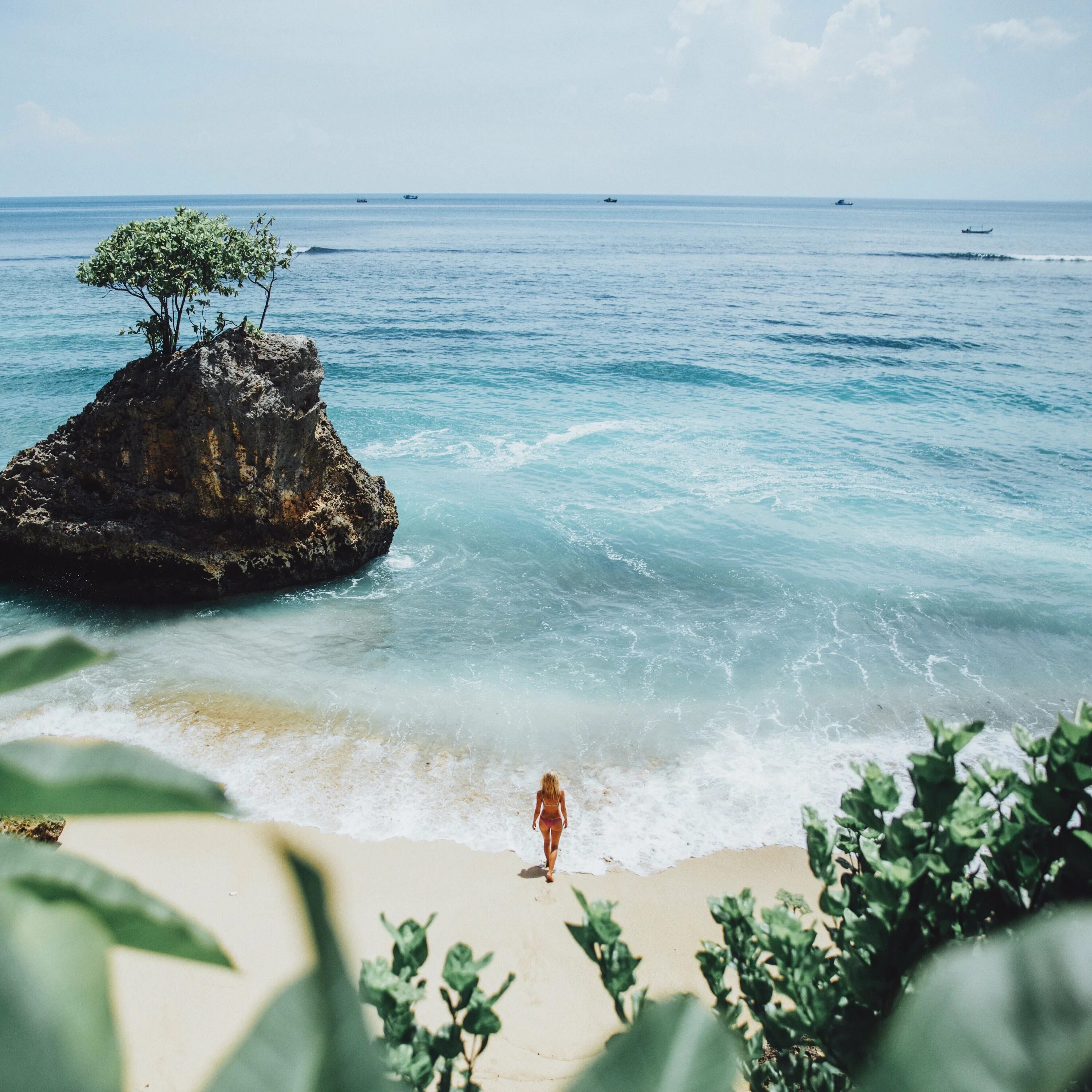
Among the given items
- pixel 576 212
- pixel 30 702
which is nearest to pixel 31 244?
pixel 30 702

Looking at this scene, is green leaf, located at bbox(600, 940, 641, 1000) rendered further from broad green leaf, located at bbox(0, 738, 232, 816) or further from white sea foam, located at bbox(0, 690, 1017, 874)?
white sea foam, located at bbox(0, 690, 1017, 874)

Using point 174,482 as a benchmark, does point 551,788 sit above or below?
below

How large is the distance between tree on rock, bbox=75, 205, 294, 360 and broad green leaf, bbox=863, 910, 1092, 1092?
14.3m

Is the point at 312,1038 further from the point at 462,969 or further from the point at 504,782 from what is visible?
the point at 504,782

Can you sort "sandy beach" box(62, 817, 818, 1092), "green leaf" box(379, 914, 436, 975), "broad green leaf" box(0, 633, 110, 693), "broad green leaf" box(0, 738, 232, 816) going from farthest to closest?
"sandy beach" box(62, 817, 818, 1092) < "green leaf" box(379, 914, 436, 975) < "broad green leaf" box(0, 633, 110, 693) < "broad green leaf" box(0, 738, 232, 816)

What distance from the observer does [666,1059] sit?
4.40ft

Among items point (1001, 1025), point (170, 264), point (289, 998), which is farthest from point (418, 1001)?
point (170, 264)

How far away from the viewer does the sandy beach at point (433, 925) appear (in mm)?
6418

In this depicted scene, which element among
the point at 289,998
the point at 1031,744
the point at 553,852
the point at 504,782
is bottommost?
the point at 504,782

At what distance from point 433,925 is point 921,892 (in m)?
6.07

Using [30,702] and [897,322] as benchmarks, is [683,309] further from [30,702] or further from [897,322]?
[30,702]

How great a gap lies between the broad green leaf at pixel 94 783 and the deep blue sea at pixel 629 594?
778 centimetres

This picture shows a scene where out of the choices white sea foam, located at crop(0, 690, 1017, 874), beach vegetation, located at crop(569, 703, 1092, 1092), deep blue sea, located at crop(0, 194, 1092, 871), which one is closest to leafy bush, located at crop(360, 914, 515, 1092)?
beach vegetation, located at crop(569, 703, 1092, 1092)

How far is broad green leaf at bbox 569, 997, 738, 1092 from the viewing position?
129cm
